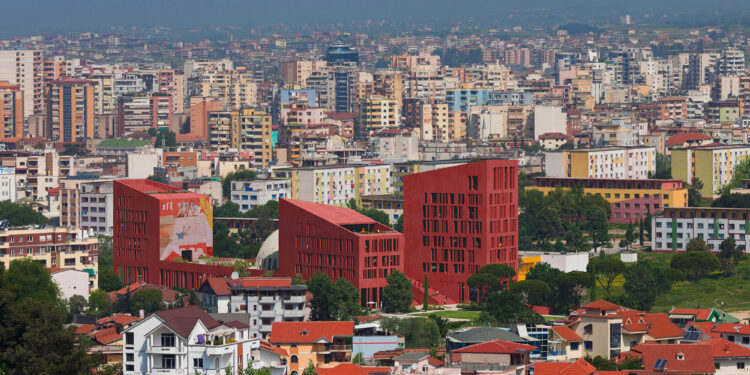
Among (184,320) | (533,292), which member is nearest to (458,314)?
(533,292)

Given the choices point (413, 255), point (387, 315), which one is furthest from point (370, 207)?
point (387, 315)

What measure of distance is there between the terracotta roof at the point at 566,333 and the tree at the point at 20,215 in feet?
183

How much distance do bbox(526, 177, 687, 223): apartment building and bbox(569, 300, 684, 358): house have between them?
138 feet

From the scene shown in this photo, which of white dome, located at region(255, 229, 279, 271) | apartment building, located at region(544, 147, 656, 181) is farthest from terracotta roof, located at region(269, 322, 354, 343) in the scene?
apartment building, located at region(544, 147, 656, 181)

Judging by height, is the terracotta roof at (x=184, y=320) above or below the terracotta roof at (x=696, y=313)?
above

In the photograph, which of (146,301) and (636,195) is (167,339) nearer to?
(146,301)

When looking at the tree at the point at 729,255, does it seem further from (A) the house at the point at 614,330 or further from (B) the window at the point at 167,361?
(B) the window at the point at 167,361

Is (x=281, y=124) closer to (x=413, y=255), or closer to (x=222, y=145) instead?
(x=222, y=145)

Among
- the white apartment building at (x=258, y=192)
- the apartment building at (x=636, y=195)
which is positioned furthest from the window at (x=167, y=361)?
the white apartment building at (x=258, y=192)

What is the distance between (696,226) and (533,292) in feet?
62.0

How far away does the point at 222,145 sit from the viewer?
160m

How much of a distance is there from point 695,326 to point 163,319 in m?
19.0

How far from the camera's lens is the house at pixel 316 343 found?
2420 inches

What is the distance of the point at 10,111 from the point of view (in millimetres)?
178750
